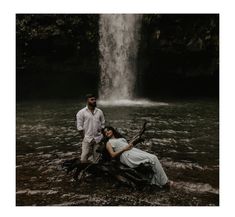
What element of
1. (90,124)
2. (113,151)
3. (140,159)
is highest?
(90,124)

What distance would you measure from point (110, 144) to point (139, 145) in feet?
10.1

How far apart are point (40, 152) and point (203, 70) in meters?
17.5

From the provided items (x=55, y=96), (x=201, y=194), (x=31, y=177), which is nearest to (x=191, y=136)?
(x=201, y=194)

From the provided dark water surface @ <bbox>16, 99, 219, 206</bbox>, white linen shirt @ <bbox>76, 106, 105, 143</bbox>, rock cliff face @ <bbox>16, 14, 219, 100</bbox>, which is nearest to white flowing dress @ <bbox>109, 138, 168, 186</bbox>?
dark water surface @ <bbox>16, 99, 219, 206</bbox>

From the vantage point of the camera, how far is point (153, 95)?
24828 mm

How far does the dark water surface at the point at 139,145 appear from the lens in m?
5.76

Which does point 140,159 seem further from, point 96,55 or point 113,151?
point 96,55

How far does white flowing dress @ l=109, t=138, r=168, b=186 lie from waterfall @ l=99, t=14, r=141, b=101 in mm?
15898

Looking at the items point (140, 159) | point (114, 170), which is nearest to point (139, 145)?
point (114, 170)

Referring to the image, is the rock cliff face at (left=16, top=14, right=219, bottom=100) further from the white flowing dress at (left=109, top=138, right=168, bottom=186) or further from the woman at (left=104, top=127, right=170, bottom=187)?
the white flowing dress at (left=109, top=138, right=168, bottom=186)

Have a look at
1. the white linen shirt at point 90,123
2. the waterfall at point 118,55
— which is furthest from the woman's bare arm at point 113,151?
the waterfall at point 118,55

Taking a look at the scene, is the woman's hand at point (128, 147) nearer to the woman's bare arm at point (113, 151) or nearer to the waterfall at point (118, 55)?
the woman's bare arm at point (113, 151)

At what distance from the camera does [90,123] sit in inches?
257

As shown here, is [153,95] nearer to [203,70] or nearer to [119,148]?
[203,70]
